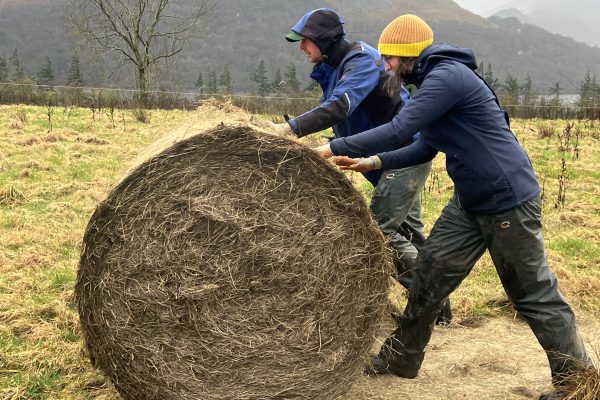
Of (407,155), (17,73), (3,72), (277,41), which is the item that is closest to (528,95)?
(407,155)

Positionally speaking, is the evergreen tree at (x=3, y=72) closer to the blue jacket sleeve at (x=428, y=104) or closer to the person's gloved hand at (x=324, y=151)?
the person's gloved hand at (x=324, y=151)

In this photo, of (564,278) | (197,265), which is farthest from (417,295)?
(564,278)

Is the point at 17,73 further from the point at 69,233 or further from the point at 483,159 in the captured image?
the point at 483,159

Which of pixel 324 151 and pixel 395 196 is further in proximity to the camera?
pixel 395 196

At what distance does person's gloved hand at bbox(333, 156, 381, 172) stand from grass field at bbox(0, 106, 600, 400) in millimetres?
741

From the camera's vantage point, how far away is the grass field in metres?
3.79

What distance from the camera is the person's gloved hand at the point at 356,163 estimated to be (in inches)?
139

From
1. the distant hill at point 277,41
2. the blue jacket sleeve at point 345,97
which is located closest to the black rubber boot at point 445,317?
the blue jacket sleeve at point 345,97

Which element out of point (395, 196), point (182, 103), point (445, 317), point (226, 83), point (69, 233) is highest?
point (226, 83)

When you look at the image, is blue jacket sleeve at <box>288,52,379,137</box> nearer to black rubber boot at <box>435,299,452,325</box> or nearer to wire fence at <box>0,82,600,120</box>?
black rubber boot at <box>435,299,452,325</box>

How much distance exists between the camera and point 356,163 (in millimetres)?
3621

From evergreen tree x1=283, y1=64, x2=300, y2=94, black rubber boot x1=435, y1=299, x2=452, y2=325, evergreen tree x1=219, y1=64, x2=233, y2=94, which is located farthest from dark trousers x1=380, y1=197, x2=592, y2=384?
evergreen tree x1=219, y1=64, x2=233, y2=94

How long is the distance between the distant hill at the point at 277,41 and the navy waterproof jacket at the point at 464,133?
94.8 metres

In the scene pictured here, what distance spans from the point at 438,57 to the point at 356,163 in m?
0.77
